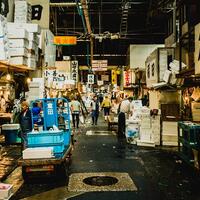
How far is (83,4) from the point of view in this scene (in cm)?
2058

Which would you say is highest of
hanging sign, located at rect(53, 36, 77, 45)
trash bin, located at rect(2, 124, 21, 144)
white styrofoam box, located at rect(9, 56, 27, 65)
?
hanging sign, located at rect(53, 36, 77, 45)

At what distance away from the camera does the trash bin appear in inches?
668

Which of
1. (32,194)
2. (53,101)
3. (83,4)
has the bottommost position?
(32,194)

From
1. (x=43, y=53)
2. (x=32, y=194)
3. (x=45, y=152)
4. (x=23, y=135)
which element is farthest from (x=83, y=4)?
(x=32, y=194)

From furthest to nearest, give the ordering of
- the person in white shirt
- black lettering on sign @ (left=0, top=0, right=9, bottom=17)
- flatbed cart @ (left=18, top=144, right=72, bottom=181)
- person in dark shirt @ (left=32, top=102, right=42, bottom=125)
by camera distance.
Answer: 1. the person in white shirt
2. black lettering on sign @ (left=0, top=0, right=9, bottom=17)
3. person in dark shirt @ (left=32, top=102, right=42, bottom=125)
4. flatbed cart @ (left=18, top=144, right=72, bottom=181)

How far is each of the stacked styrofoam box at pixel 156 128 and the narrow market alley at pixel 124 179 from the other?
1347 mm

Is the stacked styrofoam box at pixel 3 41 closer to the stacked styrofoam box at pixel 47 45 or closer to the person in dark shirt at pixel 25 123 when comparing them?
the person in dark shirt at pixel 25 123

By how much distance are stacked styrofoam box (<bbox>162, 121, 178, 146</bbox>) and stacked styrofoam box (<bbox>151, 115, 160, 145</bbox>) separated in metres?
0.26

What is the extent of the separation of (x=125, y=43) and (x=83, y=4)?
20.3 metres

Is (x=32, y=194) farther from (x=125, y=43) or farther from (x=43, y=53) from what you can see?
(x=125, y=43)

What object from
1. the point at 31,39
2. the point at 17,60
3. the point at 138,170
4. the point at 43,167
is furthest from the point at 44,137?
the point at 31,39

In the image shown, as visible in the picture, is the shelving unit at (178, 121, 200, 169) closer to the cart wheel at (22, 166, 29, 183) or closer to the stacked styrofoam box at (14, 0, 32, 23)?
the cart wheel at (22, 166, 29, 183)

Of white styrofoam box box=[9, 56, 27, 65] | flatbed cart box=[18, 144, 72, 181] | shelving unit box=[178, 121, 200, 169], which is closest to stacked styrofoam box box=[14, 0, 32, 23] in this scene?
white styrofoam box box=[9, 56, 27, 65]

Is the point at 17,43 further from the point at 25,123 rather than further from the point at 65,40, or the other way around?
the point at 65,40
